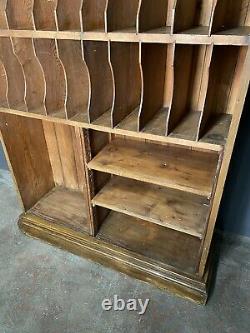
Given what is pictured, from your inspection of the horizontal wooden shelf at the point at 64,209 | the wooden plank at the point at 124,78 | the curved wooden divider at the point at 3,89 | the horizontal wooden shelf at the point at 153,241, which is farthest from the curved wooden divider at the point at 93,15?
the horizontal wooden shelf at the point at 153,241

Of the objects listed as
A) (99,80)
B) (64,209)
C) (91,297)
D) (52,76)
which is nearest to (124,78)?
(99,80)

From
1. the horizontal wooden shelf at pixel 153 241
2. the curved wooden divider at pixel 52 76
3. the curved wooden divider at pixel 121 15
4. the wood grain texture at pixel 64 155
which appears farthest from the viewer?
the wood grain texture at pixel 64 155

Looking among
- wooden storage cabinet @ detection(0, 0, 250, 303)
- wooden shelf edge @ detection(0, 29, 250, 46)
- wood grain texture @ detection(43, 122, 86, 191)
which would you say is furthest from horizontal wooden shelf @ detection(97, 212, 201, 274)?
wooden shelf edge @ detection(0, 29, 250, 46)

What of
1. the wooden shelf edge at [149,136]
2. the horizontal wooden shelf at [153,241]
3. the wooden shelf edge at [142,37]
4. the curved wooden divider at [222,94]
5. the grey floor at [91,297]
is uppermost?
the wooden shelf edge at [142,37]

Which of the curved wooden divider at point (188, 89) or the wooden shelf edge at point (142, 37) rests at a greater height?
the wooden shelf edge at point (142, 37)

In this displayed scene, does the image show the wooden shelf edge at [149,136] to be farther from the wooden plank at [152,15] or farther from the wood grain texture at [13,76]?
the wooden plank at [152,15]

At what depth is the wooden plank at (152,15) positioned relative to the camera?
0.85m

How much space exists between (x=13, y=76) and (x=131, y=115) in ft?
1.93

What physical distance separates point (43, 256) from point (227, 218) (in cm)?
111

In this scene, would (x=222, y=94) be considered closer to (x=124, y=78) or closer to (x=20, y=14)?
(x=124, y=78)

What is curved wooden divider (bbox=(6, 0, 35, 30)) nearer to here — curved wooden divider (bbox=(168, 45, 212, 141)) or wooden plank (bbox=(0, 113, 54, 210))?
wooden plank (bbox=(0, 113, 54, 210))

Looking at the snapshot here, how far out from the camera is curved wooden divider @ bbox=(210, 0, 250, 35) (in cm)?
78

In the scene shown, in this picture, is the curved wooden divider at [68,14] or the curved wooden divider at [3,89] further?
the curved wooden divider at [3,89]

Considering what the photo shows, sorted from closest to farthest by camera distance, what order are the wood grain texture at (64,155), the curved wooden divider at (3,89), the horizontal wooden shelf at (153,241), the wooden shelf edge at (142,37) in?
the wooden shelf edge at (142,37)
the curved wooden divider at (3,89)
the horizontal wooden shelf at (153,241)
the wood grain texture at (64,155)
